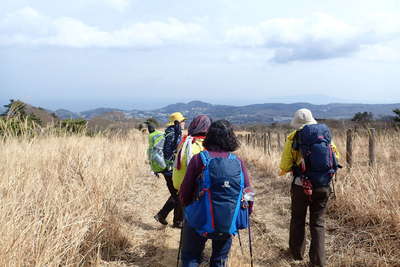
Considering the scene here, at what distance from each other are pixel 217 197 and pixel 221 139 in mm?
496

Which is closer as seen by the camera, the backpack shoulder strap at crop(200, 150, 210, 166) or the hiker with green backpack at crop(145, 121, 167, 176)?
the backpack shoulder strap at crop(200, 150, 210, 166)

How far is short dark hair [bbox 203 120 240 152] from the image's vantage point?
294 cm

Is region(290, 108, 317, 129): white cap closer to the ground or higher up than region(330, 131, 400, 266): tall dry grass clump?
higher up

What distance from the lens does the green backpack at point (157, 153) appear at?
5176 mm

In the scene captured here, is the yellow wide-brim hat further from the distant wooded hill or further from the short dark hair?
the distant wooded hill

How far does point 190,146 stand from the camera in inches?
141

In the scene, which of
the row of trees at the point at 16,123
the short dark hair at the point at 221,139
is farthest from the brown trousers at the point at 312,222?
the row of trees at the point at 16,123

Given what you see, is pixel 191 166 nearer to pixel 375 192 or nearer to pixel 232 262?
pixel 232 262

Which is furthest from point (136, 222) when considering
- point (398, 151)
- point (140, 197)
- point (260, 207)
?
point (398, 151)

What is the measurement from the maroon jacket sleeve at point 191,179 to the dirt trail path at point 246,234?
1283mm

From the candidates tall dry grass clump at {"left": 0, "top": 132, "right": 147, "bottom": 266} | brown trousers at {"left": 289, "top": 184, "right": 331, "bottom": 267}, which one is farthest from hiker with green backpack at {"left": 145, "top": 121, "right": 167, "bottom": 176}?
Answer: brown trousers at {"left": 289, "top": 184, "right": 331, "bottom": 267}

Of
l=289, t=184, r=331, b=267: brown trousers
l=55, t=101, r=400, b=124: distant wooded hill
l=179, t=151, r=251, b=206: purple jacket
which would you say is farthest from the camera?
l=55, t=101, r=400, b=124: distant wooded hill

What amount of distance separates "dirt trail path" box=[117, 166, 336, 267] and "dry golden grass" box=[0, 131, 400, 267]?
14 millimetres

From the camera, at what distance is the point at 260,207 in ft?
21.9
